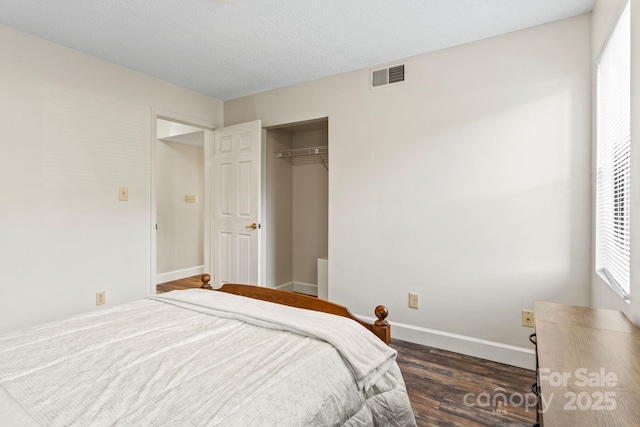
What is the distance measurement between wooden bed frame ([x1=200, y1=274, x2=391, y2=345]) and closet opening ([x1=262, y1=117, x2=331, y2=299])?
189 centimetres

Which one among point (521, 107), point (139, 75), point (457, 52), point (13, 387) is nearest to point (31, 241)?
point (139, 75)

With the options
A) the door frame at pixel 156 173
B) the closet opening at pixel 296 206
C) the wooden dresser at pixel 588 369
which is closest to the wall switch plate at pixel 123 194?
the door frame at pixel 156 173

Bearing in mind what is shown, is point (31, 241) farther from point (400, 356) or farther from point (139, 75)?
point (400, 356)

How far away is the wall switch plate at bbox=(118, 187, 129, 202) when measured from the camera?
10.1ft

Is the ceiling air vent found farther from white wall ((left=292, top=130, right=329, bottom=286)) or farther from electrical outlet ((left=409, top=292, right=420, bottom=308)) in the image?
electrical outlet ((left=409, top=292, right=420, bottom=308))

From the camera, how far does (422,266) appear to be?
2826mm

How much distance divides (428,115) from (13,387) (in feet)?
9.37

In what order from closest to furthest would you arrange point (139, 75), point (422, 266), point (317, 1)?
point (317, 1), point (422, 266), point (139, 75)

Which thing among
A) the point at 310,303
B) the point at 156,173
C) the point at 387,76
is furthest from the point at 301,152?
the point at 310,303

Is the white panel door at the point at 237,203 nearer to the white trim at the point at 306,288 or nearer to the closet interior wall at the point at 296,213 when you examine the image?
the closet interior wall at the point at 296,213

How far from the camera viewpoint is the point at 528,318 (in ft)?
7.90

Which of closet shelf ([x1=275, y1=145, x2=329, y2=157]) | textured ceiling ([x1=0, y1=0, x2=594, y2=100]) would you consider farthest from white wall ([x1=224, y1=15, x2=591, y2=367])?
closet shelf ([x1=275, y1=145, x2=329, y2=157])

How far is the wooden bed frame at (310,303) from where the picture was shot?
1.60 metres

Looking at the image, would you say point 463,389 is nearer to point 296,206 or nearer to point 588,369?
point 588,369
